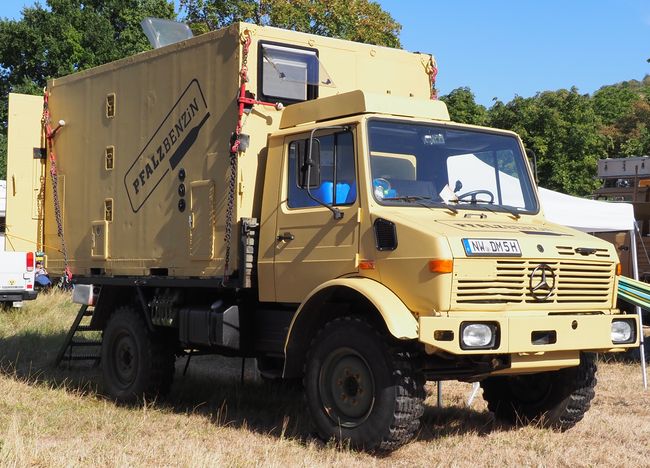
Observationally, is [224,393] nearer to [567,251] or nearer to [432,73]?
[432,73]

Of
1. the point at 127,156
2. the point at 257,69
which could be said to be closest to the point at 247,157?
the point at 257,69

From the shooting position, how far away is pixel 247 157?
8500 mm

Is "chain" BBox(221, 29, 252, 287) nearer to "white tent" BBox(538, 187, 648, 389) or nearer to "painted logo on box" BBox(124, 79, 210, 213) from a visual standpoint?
"painted logo on box" BBox(124, 79, 210, 213)

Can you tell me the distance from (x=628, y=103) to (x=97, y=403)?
44930 millimetres

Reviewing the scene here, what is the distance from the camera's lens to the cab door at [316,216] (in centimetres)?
765

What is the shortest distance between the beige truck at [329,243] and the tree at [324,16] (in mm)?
19653

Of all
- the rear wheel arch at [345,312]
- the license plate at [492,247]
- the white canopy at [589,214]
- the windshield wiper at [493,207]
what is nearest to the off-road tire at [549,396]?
the windshield wiper at [493,207]

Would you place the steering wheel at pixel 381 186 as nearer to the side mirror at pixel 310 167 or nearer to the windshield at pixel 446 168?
the windshield at pixel 446 168

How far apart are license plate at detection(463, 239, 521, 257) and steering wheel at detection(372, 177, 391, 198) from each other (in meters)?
0.90

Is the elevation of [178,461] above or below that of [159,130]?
below

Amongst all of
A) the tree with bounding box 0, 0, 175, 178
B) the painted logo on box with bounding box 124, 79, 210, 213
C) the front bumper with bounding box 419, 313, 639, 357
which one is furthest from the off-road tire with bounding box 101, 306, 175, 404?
the tree with bounding box 0, 0, 175, 178

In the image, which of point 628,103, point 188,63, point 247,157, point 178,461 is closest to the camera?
point 178,461

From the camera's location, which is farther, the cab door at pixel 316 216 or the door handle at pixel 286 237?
the door handle at pixel 286 237

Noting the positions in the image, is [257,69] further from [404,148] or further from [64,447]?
[64,447]
